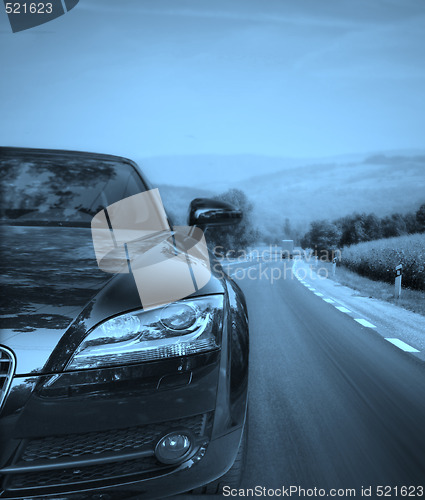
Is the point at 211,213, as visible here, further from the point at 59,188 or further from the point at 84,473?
the point at 84,473

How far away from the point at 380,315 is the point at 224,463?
6.67 m

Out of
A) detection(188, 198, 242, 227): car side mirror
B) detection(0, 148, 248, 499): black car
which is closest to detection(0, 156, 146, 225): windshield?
detection(188, 198, 242, 227): car side mirror

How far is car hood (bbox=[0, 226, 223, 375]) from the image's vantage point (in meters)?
1.34

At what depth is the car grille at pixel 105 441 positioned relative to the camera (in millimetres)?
1336

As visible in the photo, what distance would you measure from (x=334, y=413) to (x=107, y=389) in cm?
211

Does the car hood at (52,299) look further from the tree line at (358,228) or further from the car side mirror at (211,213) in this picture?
the tree line at (358,228)

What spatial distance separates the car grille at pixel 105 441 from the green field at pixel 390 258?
44.4 feet

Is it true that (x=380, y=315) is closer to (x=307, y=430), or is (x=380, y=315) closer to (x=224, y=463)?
(x=307, y=430)

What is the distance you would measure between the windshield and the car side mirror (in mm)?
407

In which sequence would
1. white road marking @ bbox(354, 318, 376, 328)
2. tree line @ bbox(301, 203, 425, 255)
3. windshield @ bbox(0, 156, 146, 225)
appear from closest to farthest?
windshield @ bbox(0, 156, 146, 225) → white road marking @ bbox(354, 318, 376, 328) → tree line @ bbox(301, 203, 425, 255)

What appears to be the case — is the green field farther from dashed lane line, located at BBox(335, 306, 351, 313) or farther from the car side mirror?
the car side mirror

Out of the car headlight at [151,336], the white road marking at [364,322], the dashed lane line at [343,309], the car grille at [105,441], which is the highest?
Answer: the car headlight at [151,336]

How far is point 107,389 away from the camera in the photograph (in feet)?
4.49

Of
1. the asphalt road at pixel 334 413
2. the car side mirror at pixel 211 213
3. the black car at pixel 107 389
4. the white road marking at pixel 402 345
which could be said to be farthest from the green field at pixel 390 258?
the black car at pixel 107 389
